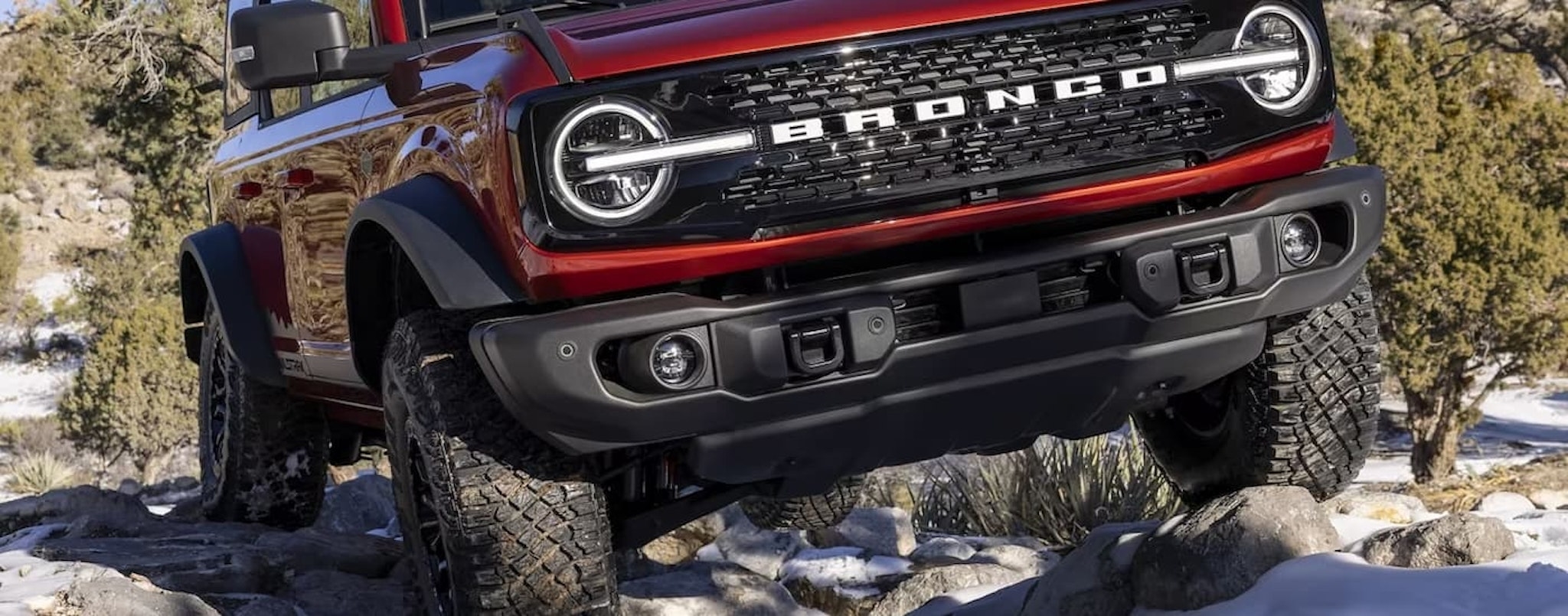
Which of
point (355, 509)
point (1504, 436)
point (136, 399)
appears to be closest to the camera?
point (355, 509)

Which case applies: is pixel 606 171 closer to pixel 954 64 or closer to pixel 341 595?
pixel 954 64

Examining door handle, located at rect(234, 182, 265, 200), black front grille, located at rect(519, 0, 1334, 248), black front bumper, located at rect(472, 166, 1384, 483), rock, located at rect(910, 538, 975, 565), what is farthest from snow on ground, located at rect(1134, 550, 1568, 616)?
door handle, located at rect(234, 182, 265, 200)

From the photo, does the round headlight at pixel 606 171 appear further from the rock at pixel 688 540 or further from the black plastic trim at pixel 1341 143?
the rock at pixel 688 540

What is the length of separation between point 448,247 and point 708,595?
188cm

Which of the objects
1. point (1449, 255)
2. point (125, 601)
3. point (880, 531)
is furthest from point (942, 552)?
point (1449, 255)

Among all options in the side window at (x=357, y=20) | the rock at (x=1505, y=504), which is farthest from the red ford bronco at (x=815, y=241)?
the rock at (x=1505, y=504)

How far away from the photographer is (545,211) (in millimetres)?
3289

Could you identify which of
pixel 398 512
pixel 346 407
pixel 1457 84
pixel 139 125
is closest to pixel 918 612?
pixel 398 512

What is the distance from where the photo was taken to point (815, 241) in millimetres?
3377

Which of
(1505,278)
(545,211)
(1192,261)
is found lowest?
(1505,278)

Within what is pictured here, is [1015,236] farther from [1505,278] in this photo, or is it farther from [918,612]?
[1505,278]

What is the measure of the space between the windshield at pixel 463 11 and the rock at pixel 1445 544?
210 centimetres

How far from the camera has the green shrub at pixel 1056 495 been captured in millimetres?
7027

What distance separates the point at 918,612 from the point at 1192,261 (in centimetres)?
164
